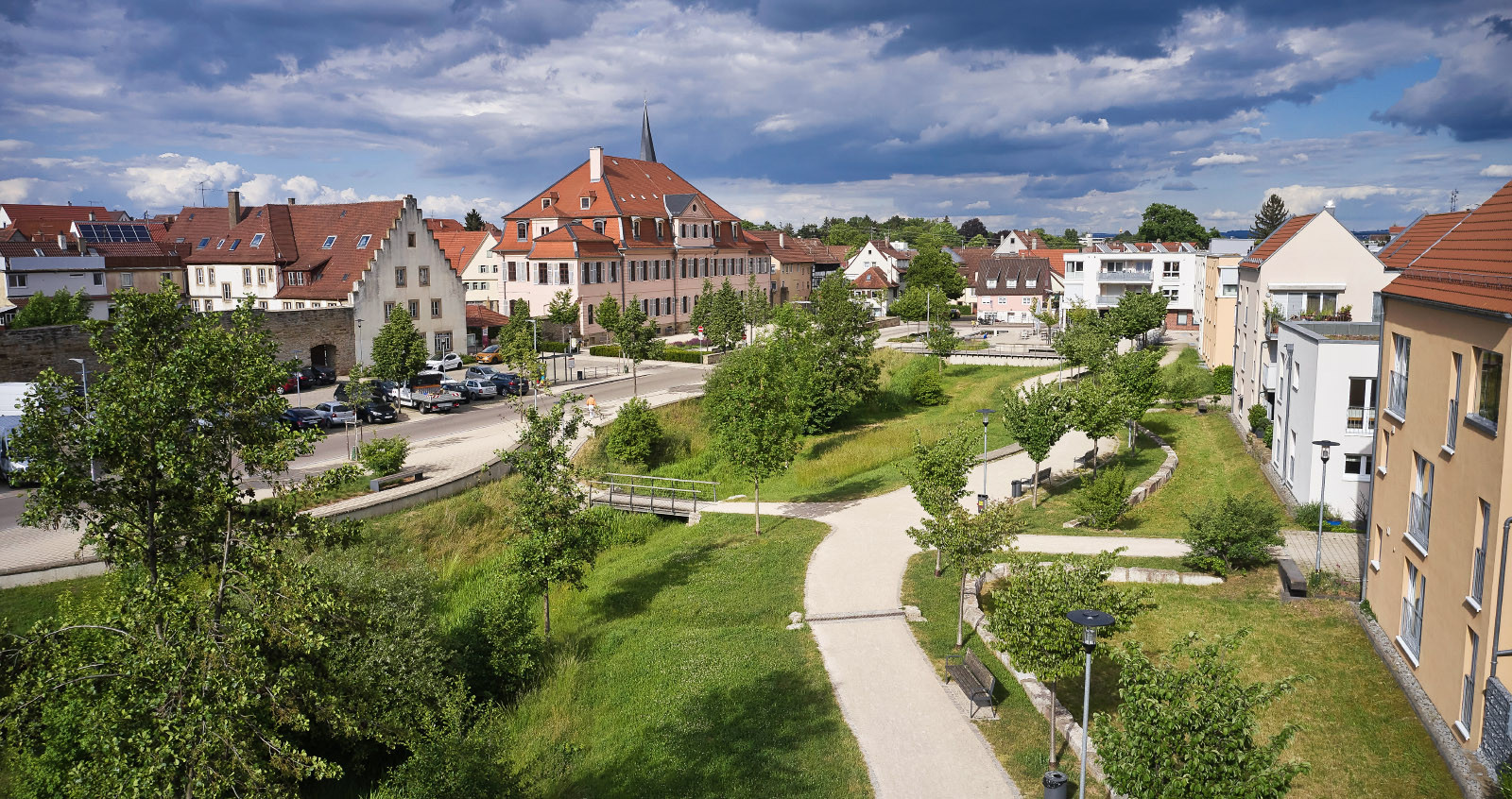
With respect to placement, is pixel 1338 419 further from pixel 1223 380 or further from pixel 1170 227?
pixel 1170 227

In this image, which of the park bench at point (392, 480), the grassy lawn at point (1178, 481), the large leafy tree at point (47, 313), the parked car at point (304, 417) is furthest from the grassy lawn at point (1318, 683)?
the large leafy tree at point (47, 313)

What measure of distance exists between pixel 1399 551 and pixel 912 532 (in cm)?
883

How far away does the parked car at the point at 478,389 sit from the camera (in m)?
43.3

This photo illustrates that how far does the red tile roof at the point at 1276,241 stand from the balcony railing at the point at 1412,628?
79.4 feet

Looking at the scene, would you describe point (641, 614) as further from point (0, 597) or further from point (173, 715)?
point (0, 597)

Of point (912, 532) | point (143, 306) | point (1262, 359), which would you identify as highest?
point (143, 306)

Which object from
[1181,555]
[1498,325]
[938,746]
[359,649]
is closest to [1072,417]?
[1181,555]

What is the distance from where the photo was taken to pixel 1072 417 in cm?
2806

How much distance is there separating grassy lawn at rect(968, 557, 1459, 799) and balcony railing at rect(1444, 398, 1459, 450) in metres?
4.17

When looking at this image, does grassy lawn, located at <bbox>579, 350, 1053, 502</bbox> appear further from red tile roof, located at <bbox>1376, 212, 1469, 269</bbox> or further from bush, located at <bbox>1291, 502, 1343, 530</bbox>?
red tile roof, located at <bbox>1376, 212, 1469, 269</bbox>

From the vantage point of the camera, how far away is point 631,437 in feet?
111

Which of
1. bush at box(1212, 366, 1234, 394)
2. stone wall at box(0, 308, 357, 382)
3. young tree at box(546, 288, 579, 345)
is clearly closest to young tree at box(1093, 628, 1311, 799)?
stone wall at box(0, 308, 357, 382)

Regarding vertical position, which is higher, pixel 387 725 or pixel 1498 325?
pixel 1498 325

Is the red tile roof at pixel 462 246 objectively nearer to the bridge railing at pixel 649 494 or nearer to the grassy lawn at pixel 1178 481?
the bridge railing at pixel 649 494
